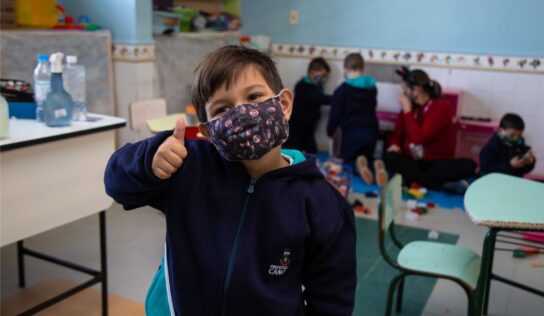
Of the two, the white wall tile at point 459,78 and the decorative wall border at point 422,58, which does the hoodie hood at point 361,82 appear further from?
the white wall tile at point 459,78

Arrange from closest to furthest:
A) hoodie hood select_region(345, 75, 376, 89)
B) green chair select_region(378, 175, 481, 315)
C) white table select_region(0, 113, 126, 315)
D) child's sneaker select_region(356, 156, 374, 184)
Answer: white table select_region(0, 113, 126, 315) < green chair select_region(378, 175, 481, 315) < child's sneaker select_region(356, 156, 374, 184) < hoodie hood select_region(345, 75, 376, 89)

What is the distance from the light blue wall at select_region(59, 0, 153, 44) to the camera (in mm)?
4660

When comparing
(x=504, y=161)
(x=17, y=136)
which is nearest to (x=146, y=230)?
(x=17, y=136)

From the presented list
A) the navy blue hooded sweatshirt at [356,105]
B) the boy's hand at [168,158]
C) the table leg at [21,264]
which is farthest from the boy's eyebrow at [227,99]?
the navy blue hooded sweatshirt at [356,105]

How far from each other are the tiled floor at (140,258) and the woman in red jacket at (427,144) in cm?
55

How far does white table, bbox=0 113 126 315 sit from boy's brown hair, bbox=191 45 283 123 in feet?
3.84

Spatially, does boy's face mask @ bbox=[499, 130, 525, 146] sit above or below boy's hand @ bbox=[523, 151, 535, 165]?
above

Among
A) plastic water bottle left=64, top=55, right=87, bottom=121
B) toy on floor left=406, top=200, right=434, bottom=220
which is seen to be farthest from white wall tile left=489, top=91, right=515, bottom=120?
plastic water bottle left=64, top=55, right=87, bottom=121

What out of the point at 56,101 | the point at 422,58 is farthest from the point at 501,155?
the point at 56,101

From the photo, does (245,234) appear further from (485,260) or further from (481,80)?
(481,80)

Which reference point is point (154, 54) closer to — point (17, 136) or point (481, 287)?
point (17, 136)

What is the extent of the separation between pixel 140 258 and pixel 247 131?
8.19 ft

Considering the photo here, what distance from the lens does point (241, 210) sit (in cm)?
114

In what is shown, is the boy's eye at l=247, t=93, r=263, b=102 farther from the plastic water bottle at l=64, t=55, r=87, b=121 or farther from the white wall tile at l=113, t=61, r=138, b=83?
the white wall tile at l=113, t=61, r=138, b=83
